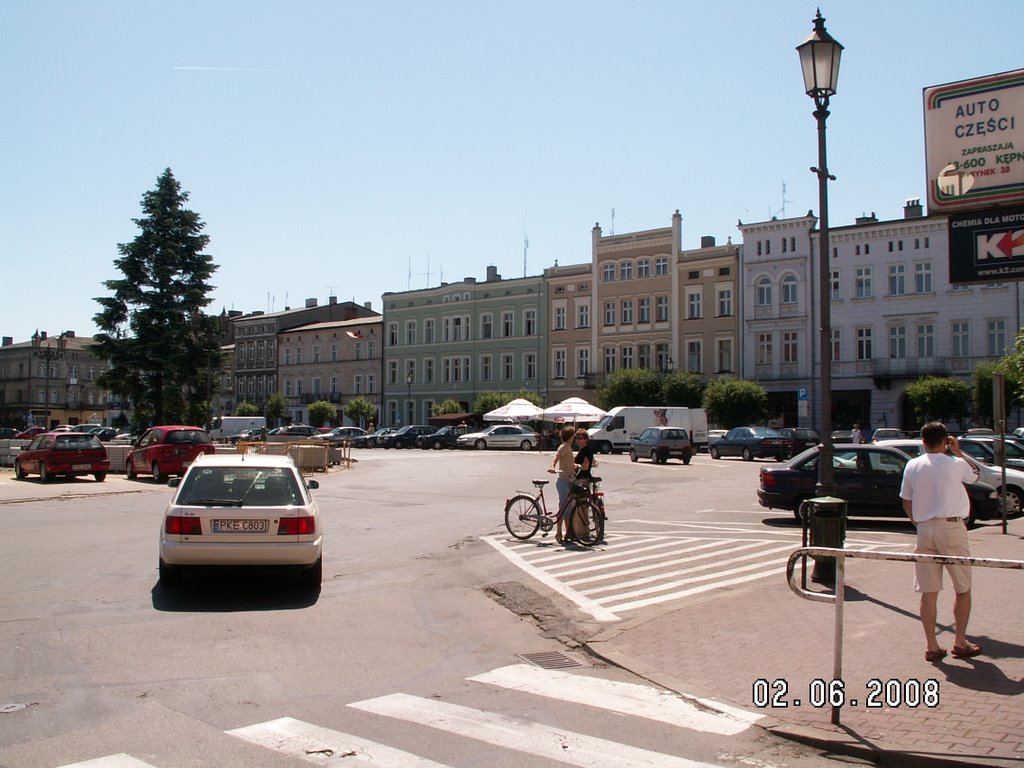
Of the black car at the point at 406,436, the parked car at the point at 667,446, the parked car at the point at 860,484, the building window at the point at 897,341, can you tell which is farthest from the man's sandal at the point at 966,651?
the black car at the point at 406,436

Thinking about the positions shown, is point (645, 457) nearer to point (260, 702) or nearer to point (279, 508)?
point (279, 508)

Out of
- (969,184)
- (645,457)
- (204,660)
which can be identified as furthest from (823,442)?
(645,457)

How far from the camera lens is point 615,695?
259 inches

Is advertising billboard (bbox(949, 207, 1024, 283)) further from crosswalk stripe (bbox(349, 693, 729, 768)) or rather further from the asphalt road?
Answer: crosswalk stripe (bbox(349, 693, 729, 768))

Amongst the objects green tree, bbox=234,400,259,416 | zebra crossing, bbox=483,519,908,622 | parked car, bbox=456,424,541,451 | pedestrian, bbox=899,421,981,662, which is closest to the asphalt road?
zebra crossing, bbox=483,519,908,622

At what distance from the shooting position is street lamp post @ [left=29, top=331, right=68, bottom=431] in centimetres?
10556

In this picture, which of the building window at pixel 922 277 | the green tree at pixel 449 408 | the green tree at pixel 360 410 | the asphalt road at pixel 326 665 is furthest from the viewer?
the green tree at pixel 360 410

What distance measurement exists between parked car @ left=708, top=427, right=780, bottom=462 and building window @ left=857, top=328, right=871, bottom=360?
45.1 ft

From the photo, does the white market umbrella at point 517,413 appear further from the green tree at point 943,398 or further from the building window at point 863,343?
the green tree at point 943,398

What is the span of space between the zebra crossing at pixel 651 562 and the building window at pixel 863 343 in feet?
133

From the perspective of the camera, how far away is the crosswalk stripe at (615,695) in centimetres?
590

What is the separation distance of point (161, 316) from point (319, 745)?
46.3m

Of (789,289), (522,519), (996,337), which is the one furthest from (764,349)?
(522,519)

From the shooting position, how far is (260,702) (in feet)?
20.5
